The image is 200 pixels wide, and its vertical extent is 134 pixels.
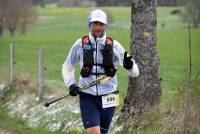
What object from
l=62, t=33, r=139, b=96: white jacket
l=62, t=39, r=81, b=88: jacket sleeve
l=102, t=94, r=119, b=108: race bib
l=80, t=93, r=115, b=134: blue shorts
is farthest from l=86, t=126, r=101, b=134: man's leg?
l=62, t=39, r=81, b=88: jacket sleeve

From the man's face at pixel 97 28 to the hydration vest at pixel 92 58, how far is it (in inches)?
4.9

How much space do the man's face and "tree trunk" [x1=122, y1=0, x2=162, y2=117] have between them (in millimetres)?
2663

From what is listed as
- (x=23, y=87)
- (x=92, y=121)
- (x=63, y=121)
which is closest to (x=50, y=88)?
(x=23, y=87)

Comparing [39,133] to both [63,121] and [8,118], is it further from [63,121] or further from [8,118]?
[8,118]

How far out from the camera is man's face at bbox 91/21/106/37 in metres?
7.25

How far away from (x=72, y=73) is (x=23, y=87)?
7.61m

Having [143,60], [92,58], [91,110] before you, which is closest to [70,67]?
[92,58]

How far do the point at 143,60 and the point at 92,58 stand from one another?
2854 millimetres

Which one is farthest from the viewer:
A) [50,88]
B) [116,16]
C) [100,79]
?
[116,16]

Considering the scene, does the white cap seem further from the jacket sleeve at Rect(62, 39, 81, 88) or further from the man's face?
the jacket sleeve at Rect(62, 39, 81, 88)

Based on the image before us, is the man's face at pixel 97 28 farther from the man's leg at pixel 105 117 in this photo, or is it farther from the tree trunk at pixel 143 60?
the tree trunk at pixel 143 60

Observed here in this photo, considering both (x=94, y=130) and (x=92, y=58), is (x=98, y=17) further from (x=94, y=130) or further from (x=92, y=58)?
(x=94, y=130)

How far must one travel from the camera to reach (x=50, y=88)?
14.5 metres

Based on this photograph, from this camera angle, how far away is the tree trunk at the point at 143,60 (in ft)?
32.3
